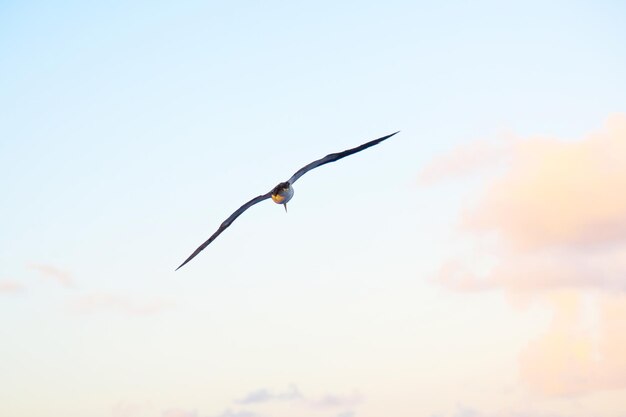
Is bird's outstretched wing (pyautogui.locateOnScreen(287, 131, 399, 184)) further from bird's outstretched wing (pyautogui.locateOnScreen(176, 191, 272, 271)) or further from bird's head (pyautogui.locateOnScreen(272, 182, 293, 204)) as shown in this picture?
bird's outstretched wing (pyautogui.locateOnScreen(176, 191, 272, 271))

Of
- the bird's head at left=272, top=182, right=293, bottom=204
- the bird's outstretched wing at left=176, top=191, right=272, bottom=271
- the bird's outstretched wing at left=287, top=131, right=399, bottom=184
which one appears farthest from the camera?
the bird's outstretched wing at left=176, top=191, right=272, bottom=271

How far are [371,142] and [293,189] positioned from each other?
8692 mm

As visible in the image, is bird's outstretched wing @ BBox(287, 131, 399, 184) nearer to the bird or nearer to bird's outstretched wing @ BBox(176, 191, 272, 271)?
the bird

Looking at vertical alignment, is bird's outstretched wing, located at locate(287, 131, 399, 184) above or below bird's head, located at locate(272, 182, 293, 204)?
above

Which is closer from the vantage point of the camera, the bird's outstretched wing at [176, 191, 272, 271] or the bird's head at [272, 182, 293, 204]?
the bird's head at [272, 182, 293, 204]

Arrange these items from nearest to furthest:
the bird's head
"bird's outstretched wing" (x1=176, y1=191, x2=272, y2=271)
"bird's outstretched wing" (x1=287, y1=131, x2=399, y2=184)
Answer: "bird's outstretched wing" (x1=287, y1=131, x2=399, y2=184) < the bird's head < "bird's outstretched wing" (x1=176, y1=191, x2=272, y2=271)

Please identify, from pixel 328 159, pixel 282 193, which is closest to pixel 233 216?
pixel 282 193

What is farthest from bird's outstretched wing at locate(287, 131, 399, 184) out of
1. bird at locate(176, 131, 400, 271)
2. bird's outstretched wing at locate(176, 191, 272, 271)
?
bird's outstretched wing at locate(176, 191, 272, 271)

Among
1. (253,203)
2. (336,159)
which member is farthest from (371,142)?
(253,203)

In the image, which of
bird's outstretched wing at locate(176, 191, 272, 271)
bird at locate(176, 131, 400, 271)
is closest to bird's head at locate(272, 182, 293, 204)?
bird at locate(176, 131, 400, 271)

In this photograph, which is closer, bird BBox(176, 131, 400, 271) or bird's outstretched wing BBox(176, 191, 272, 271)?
bird BBox(176, 131, 400, 271)

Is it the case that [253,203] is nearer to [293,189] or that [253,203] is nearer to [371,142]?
[293,189]

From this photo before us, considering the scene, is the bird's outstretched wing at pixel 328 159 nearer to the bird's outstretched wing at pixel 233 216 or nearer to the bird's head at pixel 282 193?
the bird's head at pixel 282 193

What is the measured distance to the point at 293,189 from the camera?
94688 millimetres
